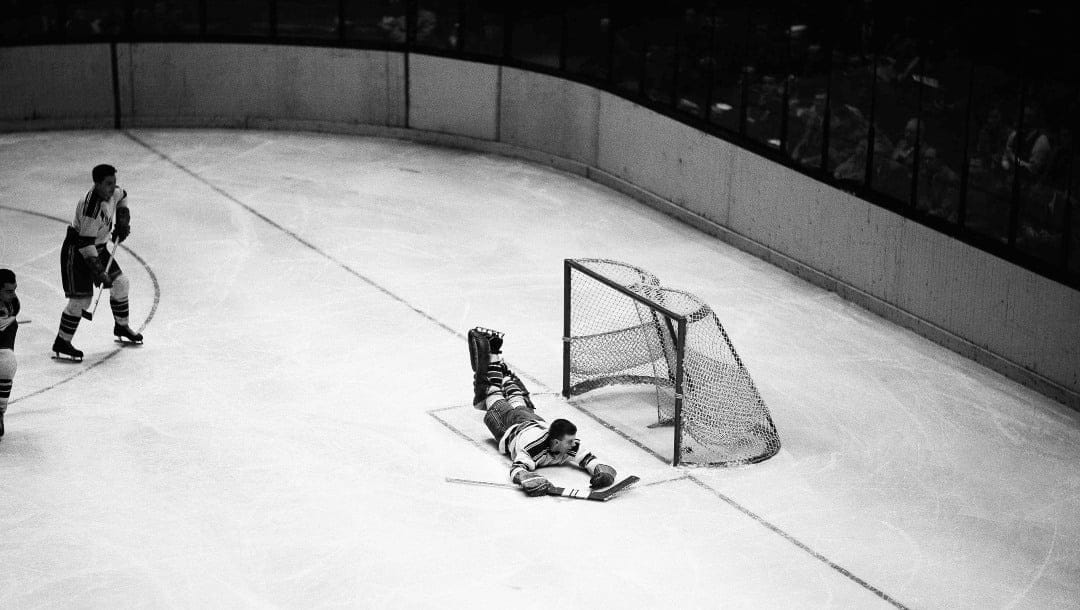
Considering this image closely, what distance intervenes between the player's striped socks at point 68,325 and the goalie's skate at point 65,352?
0.05 metres

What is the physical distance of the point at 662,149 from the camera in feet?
52.3

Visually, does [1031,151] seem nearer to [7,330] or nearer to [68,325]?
[68,325]

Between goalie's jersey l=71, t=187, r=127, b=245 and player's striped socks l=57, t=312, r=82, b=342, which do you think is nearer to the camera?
goalie's jersey l=71, t=187, r=127, b=245

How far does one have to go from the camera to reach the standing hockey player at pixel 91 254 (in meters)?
10.8

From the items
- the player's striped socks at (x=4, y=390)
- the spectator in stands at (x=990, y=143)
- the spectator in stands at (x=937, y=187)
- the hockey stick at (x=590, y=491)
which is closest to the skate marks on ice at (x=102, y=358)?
the player's striped socks at (x=4, y=390)

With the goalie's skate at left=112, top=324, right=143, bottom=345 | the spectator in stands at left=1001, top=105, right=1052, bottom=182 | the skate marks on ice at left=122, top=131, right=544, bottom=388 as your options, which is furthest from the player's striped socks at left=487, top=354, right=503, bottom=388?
the spectator in stands at left=1001, top=105, right=1052, bottom=182

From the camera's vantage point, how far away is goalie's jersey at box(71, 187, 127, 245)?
1079cm

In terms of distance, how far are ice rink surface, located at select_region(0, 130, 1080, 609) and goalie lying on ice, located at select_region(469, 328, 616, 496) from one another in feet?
0.51

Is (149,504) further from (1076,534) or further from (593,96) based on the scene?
(593,96)

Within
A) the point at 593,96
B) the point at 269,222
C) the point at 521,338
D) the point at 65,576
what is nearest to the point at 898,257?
the point at 521,338

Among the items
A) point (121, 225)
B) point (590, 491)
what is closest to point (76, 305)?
point (121, 225)

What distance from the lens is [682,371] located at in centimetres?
962

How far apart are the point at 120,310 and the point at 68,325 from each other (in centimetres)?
44

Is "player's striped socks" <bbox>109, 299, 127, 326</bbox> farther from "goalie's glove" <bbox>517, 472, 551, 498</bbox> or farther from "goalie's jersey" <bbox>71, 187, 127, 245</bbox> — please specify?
"goalie's glove" <bbox>517, 472, 551, 498</bbox>
